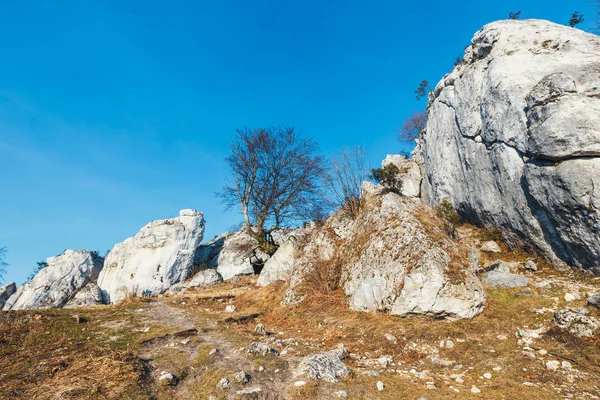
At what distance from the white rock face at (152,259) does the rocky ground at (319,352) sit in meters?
8.75

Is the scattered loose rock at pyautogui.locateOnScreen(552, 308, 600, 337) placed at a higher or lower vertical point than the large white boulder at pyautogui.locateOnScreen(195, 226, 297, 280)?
lower

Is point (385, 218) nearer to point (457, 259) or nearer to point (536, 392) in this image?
point (457, 259)

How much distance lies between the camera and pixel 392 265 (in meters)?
9.00

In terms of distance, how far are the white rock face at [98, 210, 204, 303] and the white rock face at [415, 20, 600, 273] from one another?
1611 cm

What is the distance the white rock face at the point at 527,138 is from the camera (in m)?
8.70

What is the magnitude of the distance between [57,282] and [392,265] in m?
20.0

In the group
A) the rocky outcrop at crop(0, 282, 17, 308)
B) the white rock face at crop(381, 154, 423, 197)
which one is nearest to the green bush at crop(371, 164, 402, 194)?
the white rock face at crop(381, 154, 423, 197)

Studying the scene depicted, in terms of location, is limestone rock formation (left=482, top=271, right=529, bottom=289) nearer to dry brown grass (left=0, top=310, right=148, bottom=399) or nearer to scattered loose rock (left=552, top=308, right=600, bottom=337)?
scattered loose rock (left=552, top=308, right=600, bottom=337)

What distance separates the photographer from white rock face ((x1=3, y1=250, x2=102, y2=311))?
17328 mm

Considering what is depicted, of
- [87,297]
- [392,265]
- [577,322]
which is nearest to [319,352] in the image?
[392,265]

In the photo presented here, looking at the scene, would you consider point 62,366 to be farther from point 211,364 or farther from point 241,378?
point 241,378

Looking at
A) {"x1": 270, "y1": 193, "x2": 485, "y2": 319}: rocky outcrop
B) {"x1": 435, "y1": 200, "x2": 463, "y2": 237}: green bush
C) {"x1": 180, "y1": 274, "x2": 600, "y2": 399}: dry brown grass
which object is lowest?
{"x1": 180, "y1": 274, "x2": 600, "y2": 399}: dry brown grass

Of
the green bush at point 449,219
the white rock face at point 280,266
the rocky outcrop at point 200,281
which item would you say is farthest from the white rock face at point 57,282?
the green bush at point 449,219

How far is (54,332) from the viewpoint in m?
7.95
